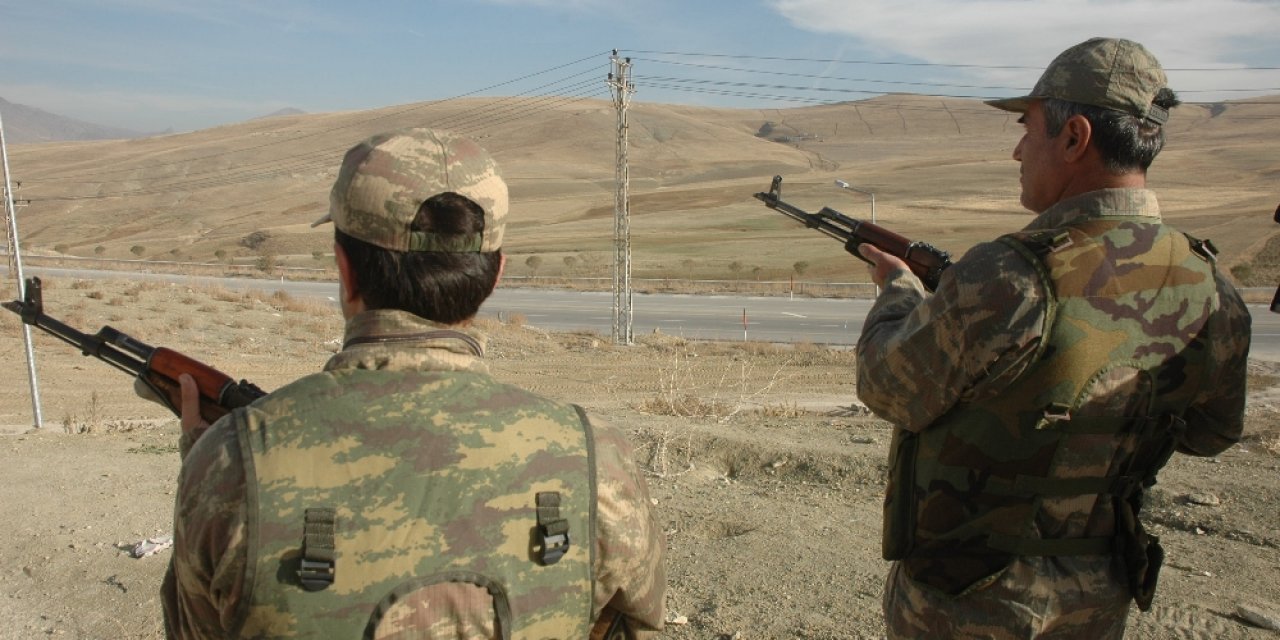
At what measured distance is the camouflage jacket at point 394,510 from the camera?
139 centimetres

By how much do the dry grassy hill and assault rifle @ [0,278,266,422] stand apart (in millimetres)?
→ 41478

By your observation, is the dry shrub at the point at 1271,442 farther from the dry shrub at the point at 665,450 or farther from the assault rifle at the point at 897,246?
the assault rifle at the point at 897,246

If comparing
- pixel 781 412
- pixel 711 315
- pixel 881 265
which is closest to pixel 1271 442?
pixel 781 412

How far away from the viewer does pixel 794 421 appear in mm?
10320

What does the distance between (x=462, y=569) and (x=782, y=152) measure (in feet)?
450

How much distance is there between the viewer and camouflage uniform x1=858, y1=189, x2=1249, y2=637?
2.07 meters

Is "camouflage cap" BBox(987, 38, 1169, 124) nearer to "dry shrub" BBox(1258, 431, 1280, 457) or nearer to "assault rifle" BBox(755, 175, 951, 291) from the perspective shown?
"assault rifle" BBox(755, 175, 951, 291)

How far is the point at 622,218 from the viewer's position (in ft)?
70.2

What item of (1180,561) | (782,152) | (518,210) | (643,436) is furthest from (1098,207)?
(782,152)

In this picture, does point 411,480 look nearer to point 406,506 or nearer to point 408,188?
point 406,506

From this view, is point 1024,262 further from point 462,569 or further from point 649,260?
point 649,260

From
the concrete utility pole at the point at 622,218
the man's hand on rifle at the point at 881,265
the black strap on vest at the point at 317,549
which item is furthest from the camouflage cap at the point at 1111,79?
the concrete utility pole at the point at 622,218

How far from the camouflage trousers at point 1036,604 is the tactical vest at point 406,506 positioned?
3.46 feet

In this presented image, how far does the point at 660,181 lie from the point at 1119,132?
10853 cm
